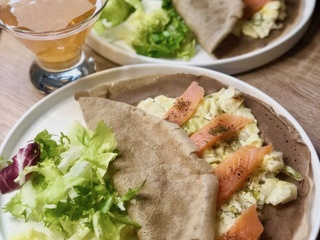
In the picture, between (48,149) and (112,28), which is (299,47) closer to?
(112,28)

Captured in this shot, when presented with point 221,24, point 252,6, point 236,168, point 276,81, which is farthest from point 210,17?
point 236,168

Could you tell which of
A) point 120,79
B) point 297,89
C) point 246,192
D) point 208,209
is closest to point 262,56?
point 297,89

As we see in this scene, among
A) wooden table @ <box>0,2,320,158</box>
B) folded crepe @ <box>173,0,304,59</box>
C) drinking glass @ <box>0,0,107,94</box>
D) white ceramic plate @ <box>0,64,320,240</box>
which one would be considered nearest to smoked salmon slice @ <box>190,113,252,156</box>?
white ceramic plate @ <box>0,64,320,240</box>

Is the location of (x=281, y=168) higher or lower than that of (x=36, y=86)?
higher

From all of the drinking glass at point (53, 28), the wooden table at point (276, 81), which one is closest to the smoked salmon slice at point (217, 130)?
the wooden table at point (276, 81)

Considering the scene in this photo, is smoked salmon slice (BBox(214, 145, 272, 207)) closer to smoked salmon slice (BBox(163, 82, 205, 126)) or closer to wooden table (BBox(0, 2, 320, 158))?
smoked salmon slice (BBox(163, 82, 205, 126))

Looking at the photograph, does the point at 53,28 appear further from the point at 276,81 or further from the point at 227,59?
the point at 276,81

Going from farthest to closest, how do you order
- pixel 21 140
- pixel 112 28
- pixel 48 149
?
pixel 112 28 → pixel 21 140 → pixel 48 149
